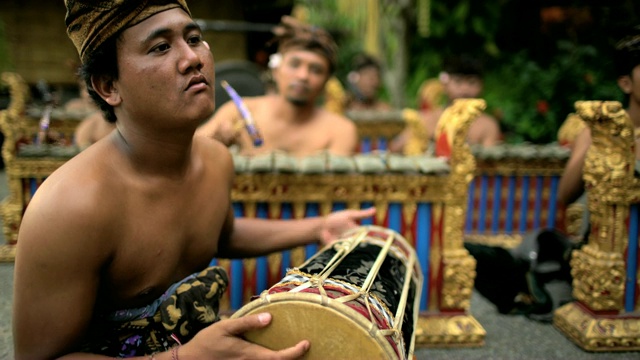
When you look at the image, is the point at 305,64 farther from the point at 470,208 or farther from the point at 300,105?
the point at 470,208

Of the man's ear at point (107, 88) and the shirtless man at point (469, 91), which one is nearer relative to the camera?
the man's ear at point (107, 88)

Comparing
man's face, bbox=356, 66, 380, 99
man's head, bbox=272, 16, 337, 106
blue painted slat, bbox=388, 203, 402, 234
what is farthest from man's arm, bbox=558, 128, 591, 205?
man's face, bbox=356, 66, 380, 99

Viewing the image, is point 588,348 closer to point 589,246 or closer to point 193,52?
point 589,246

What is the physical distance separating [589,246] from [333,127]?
2159 mm

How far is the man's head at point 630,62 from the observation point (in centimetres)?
309

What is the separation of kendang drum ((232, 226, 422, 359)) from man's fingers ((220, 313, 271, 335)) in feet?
0.11

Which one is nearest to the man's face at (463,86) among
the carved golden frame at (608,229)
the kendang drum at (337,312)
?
the carved golden frame at (608,229)

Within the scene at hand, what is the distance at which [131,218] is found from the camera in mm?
1564

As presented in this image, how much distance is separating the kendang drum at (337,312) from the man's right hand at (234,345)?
30mm

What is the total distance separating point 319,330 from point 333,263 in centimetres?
40

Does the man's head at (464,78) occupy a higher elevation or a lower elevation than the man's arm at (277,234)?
higher

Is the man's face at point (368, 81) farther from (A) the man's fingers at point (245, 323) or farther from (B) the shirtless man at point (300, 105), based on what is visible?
(A) the man's fingers at point (245, 323)

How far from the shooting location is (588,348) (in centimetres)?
284

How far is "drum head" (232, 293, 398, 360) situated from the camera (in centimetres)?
142
